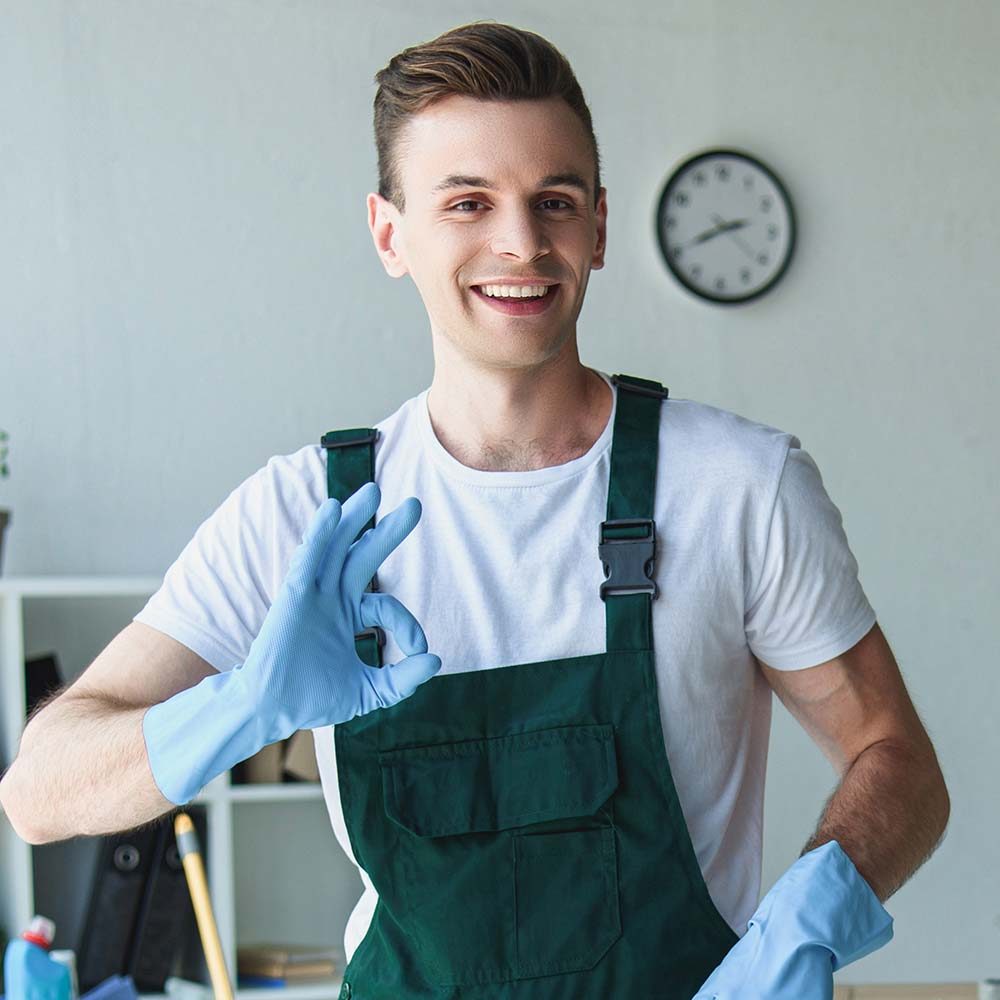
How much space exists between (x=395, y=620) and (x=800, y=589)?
0.39m

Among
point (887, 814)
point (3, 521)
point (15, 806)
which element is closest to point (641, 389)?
point (887, 814)

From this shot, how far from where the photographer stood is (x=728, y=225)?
137 inches

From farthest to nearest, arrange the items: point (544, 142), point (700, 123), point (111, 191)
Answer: point (700, 123) < point (111, 191) < point (544, 142)

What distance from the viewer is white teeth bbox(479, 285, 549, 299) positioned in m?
1.34

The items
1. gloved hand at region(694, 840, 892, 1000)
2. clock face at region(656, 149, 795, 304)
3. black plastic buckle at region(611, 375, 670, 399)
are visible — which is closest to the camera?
gloved hand at region(694, 840, 892, 1000)

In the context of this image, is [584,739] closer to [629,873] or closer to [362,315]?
[629,873]

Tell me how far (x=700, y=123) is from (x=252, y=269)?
114 cm

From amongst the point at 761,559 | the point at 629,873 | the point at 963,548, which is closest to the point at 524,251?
the point at 761,559

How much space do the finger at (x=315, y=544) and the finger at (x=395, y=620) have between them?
58mm

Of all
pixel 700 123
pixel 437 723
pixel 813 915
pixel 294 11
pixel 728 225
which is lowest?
pixel 813 915

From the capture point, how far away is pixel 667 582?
1316 mm

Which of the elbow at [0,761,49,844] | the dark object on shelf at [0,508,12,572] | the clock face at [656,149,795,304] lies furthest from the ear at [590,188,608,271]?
the clock face at [656,149,795,304]

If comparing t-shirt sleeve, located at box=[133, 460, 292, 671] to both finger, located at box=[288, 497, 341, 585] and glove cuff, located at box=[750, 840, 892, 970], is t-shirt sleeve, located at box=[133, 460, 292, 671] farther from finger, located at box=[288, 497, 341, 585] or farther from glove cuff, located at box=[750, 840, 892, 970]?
glove cuff, located at box=[750, 840, 892, 970]

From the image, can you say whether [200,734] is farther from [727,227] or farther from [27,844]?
[727,227]
